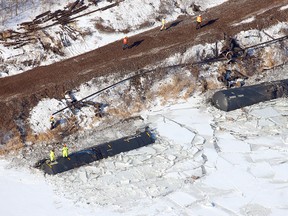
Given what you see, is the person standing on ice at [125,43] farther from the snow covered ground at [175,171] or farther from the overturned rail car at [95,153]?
the overturned rail car at [95,153]

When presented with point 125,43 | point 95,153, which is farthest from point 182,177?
point 125,43

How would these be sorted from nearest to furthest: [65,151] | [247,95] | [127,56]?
[65,151] < [247,95] < [127,56]

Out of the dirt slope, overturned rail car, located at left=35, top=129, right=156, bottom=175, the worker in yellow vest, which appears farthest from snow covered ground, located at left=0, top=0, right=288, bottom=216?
the worker in yellow vest

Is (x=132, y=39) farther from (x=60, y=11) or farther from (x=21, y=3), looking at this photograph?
(x=21, y=3)

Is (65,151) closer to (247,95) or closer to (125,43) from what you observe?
(125,43)

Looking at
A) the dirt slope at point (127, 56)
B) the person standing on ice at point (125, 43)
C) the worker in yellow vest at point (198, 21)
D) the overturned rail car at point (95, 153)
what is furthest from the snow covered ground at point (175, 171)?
the worker in yellow vest at point (198, 21)

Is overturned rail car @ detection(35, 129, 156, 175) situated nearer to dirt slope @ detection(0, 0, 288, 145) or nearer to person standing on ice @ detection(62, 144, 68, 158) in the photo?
person standing on ice @ detection(62, 144, 68, 158)
